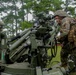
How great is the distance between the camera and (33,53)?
17.4 feet

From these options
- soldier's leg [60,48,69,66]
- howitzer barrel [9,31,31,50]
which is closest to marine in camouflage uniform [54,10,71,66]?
soldier's leg [60,48,69,66]

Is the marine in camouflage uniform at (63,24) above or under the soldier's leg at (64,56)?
above

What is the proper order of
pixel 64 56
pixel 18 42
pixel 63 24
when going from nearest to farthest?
1. pixel 18 42
2. pixel 63 24
3. pixel 64 56

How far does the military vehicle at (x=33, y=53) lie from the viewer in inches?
200

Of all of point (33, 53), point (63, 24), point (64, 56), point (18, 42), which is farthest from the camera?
point (64, 56)

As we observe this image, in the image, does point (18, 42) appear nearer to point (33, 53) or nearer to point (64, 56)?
point (33, 53)

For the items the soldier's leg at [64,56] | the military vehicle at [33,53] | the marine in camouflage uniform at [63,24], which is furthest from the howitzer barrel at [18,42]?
the soldier's leg at [64,56]

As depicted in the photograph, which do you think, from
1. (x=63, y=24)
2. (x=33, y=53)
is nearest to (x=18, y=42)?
(x=33, y=53)

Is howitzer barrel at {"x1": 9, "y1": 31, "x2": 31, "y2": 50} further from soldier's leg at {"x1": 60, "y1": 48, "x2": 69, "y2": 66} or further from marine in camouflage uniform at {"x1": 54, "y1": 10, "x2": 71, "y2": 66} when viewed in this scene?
soldier's leg at {"x1": 60, "y1": 48, "x2": 69, "y2": 66}

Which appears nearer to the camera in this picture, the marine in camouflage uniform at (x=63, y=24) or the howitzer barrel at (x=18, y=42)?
the howitzer barrel at (x=18, y=42)

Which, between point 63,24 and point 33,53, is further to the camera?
point 63,24

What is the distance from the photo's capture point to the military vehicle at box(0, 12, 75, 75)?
5.09m

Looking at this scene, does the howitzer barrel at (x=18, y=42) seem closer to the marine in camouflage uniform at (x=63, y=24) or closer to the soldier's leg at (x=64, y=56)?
the marine in camouflage uniform at (x=63, y=24)

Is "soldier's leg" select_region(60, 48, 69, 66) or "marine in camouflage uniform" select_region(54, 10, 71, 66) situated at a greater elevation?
"marine in camouflage uniform" select_region(54, 10, 71, 66)
